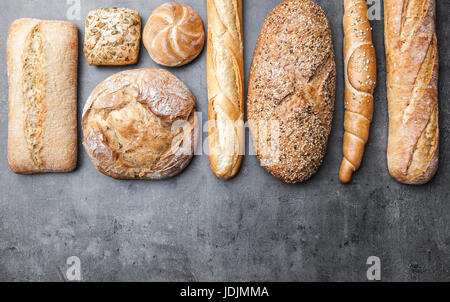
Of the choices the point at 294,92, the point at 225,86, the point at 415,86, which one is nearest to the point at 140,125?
the point at 225,86

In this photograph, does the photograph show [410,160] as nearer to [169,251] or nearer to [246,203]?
[246,203]

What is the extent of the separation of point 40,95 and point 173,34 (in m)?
1.07

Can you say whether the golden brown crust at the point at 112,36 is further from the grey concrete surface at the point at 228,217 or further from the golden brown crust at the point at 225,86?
the golden brown crust at the point at 225,86

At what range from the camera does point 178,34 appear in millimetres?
2117

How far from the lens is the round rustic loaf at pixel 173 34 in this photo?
212 cm

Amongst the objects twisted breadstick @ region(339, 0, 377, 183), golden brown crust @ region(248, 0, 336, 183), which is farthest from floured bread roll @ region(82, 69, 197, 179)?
twisted breadstick @ region(339, 0, 377, 183)

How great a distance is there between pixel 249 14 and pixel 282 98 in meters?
0.74

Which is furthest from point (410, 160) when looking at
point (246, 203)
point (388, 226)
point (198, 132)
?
point (198, 132)

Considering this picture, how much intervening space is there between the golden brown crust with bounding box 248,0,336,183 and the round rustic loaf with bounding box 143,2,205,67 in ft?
1.61

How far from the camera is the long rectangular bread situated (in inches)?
88.2

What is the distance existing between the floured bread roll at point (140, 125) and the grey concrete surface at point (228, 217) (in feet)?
0.57

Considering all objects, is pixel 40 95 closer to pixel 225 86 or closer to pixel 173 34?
pixel 173 34

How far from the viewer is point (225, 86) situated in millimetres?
2094

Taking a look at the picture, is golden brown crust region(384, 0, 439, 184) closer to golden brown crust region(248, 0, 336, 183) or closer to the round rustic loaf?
golden brown crust region(248, 0, 336, 183)
